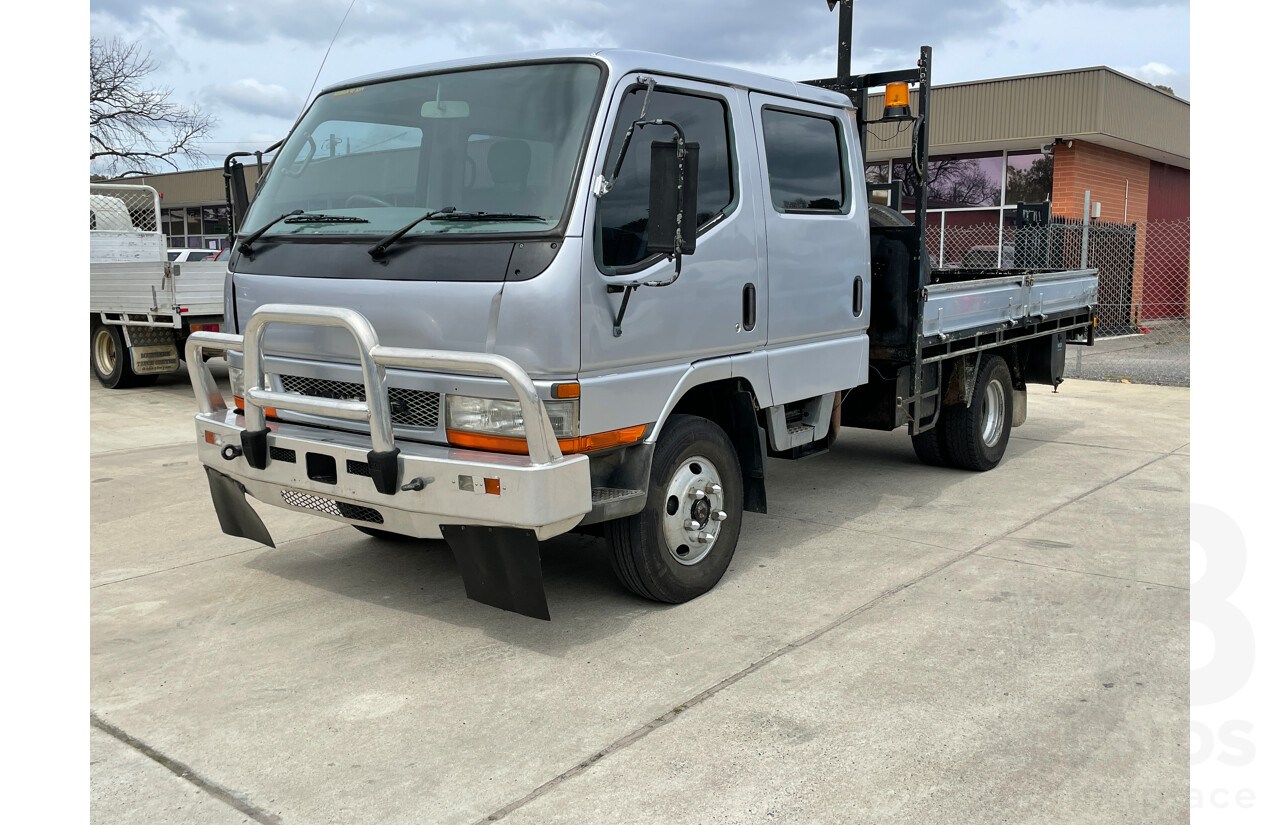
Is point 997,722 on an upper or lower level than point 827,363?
lower

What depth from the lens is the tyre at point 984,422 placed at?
297 inches

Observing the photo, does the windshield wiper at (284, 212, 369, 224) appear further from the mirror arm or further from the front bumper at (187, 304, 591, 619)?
the mirror arm

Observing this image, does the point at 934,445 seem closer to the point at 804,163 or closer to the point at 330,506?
the point at 804,163

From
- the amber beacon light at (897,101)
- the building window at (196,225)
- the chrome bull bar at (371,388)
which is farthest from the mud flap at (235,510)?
the building window at (196,225)

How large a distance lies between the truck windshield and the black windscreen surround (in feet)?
4.17

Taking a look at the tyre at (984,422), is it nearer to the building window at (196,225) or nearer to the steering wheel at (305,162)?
the steering wheel at (305,162)

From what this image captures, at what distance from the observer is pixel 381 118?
15.9 ft

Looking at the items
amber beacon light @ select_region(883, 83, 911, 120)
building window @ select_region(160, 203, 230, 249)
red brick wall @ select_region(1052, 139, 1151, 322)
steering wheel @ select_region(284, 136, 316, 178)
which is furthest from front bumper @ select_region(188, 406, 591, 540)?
building window @ select_region(160, 203, 230, 249)

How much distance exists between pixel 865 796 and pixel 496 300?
2.14 metres

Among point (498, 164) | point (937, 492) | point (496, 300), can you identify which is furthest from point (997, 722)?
point (937, 492)

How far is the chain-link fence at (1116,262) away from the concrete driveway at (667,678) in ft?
36.9

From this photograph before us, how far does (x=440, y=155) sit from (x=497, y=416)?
1.26 m

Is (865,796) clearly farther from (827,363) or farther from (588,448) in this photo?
(827,363)

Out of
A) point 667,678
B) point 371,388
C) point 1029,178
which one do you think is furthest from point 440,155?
point 1029,178
